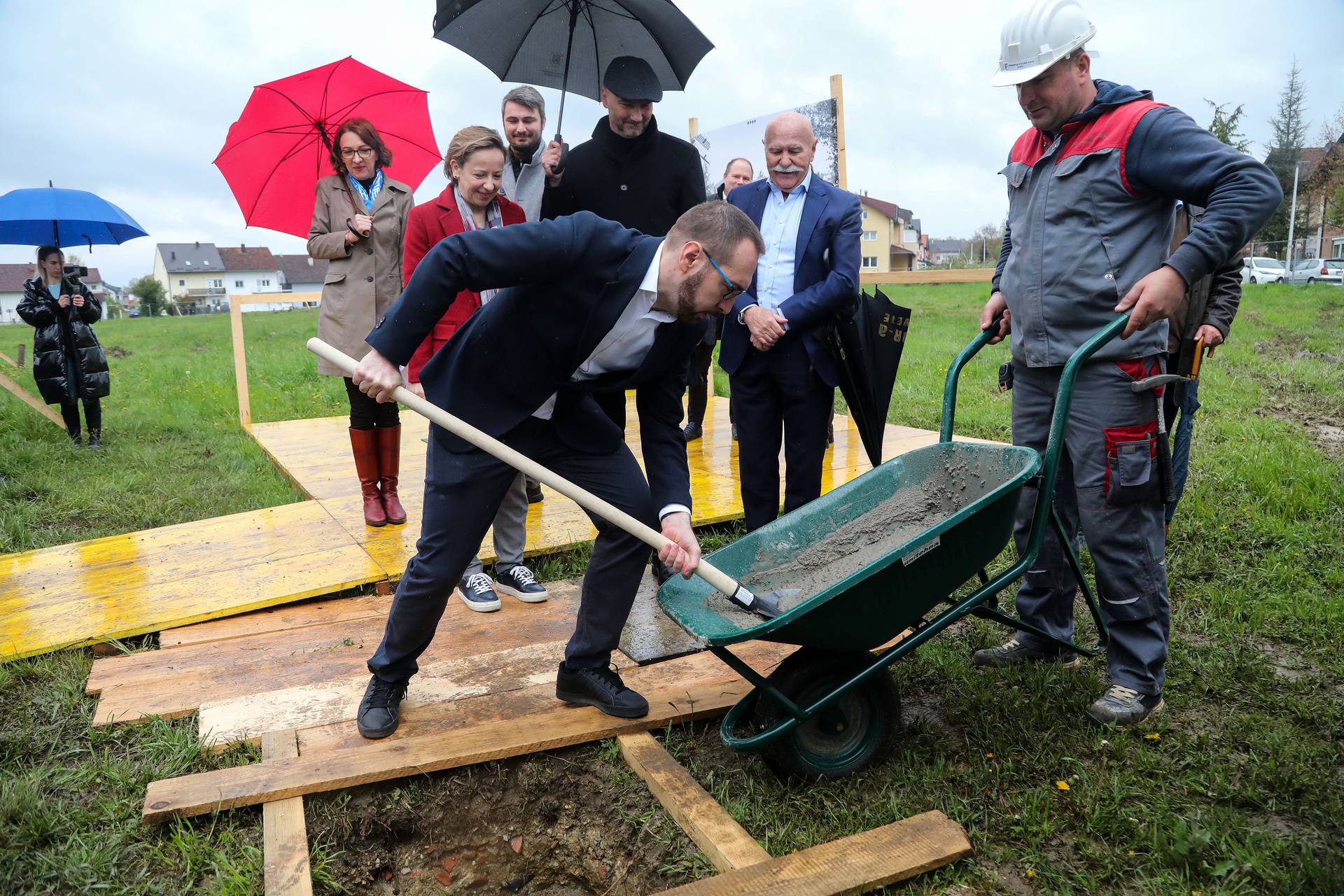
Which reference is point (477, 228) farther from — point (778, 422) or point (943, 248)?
point (943, 248)

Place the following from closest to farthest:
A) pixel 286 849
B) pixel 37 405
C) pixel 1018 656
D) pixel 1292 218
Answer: pixel 286 849 < pixel 1018 656 < pixel 37 405 < pixel 1292 218

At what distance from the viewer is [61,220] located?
7074 millimetres

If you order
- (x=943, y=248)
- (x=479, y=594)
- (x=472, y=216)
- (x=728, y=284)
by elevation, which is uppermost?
(x=943, y=248)

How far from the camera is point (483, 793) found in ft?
8.27

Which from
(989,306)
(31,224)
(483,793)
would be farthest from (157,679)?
(31,224)

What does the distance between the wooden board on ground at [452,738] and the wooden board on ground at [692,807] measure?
145 mm

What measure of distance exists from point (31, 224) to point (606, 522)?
23.8 ft

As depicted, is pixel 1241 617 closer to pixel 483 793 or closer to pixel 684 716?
pixel 684 716

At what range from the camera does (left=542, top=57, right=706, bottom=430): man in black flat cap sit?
383 cm

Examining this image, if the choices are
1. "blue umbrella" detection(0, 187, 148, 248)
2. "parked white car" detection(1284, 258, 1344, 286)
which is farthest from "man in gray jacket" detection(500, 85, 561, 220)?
"parked white car" detection(1284, 258, 1344, 286)

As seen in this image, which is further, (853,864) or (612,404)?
(612,404)

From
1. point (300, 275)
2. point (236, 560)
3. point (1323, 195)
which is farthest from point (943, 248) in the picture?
point (236, 560)

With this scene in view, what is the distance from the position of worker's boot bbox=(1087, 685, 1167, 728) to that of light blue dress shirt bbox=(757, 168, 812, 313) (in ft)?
6.31

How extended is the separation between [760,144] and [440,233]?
12.2 ft
